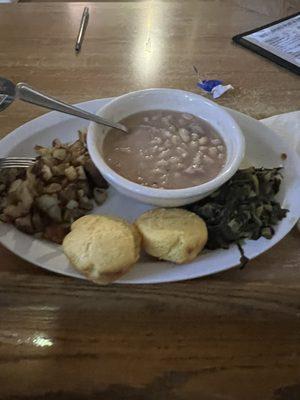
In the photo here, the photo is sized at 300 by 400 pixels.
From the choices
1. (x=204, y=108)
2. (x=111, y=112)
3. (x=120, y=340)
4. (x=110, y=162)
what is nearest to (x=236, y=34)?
(x=204, y=108)

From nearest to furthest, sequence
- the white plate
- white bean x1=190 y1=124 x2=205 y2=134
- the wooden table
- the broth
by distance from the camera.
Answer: the wooden table → the white plate → the broth → white bean x1=190 y1=124 x2=205 y2=134

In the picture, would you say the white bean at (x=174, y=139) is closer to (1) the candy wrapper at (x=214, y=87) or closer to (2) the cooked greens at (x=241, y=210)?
(2) the cooked greens at (x=241, y=210)

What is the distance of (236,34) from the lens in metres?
1.61

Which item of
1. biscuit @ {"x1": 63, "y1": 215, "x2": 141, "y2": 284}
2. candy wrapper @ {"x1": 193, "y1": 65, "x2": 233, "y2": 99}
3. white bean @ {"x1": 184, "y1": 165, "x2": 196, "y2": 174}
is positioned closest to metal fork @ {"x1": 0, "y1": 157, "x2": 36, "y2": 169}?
biscuit @ {"x1": 63, "y1": 215, "x2": 141, "y2": 284}

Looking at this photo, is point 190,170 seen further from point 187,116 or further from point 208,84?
point 208,84

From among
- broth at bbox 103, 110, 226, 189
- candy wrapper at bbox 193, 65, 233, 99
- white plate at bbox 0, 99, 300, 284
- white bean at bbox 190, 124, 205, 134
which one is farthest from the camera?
candy wrapper at bbox 193, 65, 233, 99

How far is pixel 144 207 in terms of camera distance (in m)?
0.99

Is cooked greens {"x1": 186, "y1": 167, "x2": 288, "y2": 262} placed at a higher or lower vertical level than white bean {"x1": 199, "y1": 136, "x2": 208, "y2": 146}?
lower

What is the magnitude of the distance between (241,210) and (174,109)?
335 millimetres

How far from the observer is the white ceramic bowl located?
881 mm

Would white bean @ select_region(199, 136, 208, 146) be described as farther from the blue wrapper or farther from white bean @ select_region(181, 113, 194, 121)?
the blue wrapper

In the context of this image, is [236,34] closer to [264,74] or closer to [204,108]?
[264,74]

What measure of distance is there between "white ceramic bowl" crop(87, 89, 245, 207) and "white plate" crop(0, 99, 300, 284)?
11cm

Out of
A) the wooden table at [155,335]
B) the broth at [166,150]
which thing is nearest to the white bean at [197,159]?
the broth at [166,150]
